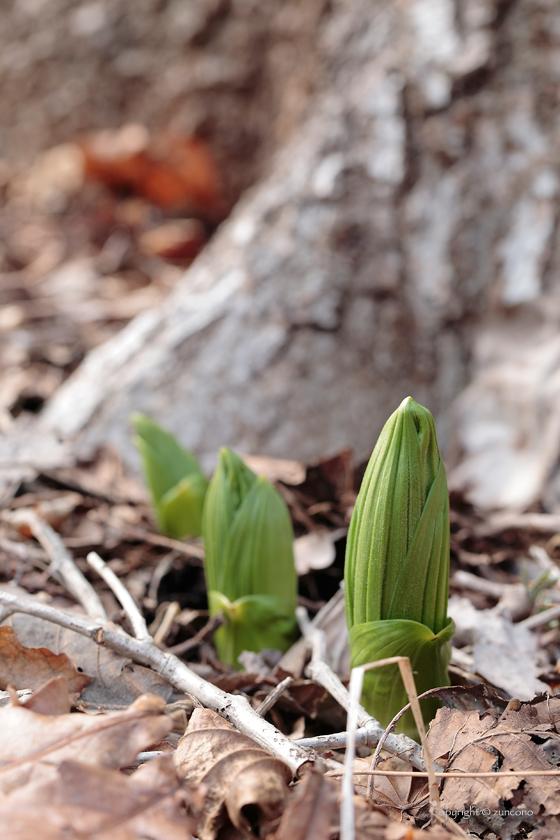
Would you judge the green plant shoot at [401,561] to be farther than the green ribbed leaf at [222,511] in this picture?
No

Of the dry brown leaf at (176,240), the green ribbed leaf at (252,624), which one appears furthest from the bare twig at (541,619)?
the dry brown leaf at (176,240)

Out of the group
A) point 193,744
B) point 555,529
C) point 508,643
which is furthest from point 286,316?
point 193,744

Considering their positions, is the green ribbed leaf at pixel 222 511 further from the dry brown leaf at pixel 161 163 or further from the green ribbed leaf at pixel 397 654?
the dry brown leaf at pixel 161 163

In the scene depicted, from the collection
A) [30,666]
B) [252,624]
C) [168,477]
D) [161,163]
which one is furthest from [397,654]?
[161,163]

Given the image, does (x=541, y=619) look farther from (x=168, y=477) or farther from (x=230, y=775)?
(x=168, y=477)

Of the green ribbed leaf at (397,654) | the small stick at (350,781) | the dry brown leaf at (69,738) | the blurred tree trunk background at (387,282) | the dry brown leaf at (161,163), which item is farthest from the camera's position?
the dry brown leaf at (161,163)

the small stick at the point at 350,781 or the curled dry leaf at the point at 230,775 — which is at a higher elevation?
the small stick at the point at 350,781
